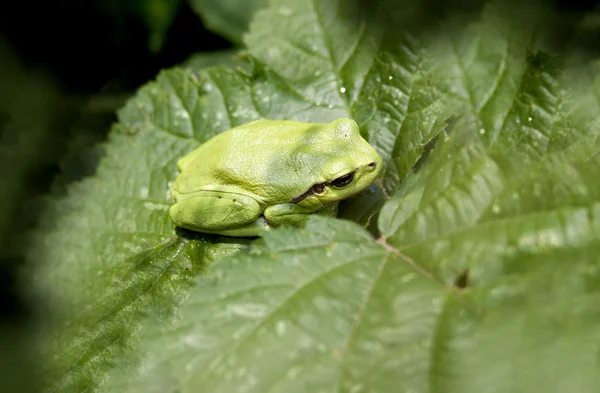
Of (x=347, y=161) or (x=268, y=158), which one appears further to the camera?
(x=268, y=158)

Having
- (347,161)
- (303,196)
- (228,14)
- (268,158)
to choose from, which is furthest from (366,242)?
(228,14)

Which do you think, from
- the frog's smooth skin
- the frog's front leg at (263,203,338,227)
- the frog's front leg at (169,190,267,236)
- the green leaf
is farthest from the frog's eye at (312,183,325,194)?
the green leaf

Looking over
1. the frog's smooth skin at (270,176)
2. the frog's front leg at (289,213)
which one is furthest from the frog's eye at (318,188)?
the frog's front leg at (289,213)

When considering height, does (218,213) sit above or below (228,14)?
below

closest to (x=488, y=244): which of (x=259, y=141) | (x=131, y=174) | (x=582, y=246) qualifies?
(x=582, y=246)

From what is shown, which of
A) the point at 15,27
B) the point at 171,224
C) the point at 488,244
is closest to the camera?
the point at 488,244

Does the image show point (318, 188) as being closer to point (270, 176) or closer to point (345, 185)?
point (345, 185)

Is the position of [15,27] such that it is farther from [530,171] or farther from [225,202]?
[530,171]
